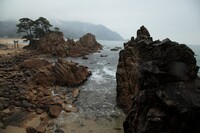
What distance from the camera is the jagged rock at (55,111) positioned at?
18.8 meters

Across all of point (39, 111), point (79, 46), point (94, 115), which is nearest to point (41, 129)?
point (39, 111)

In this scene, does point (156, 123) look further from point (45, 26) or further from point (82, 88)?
point (45, 26)

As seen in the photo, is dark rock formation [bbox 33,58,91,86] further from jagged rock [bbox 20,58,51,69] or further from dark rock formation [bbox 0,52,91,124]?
jagged rock [bbox 20,58,51,69]

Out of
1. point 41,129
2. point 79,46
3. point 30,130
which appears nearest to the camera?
point 30,130

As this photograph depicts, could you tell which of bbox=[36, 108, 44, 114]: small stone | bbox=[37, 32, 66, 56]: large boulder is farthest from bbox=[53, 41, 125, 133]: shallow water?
bbox=[37, 32, 66, 56]: large boulder

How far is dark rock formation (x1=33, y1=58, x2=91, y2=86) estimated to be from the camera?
27.4 meters

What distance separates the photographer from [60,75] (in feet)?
94.4

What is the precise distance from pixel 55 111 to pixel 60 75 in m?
10.1

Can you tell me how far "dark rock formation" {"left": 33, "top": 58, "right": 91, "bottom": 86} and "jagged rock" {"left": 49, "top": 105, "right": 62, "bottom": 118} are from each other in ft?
25.9

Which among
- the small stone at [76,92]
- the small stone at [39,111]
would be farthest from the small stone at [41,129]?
the small stone at [76,92]

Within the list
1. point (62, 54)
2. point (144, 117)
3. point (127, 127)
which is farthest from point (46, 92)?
point (62, 54)

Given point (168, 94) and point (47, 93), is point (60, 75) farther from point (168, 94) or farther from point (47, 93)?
point (168, 94)

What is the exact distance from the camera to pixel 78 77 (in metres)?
30.7

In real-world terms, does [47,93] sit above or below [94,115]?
above
